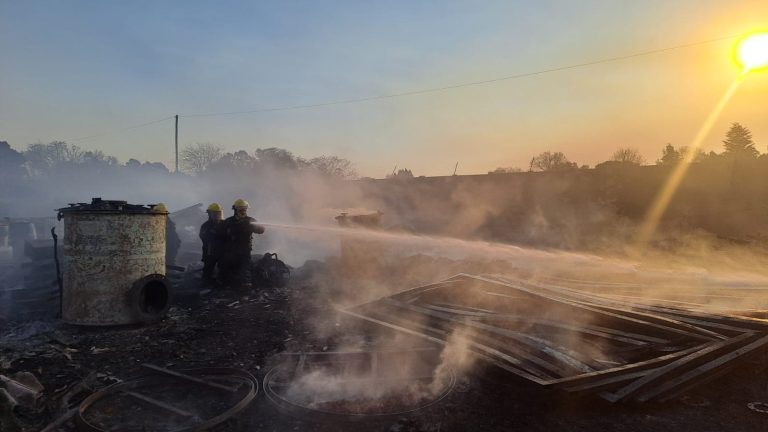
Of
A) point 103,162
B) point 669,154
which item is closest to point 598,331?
point 669,154

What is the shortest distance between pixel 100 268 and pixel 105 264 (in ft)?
0.28

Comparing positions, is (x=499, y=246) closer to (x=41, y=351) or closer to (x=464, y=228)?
→ (x=464, y=228)

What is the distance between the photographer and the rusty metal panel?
608cm

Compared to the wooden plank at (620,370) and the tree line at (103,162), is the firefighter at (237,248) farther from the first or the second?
the tree line at (103,162)

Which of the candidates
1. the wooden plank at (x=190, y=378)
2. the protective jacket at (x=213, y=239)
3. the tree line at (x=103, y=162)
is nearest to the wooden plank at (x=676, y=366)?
the wooden plank at (x=190, y=378)

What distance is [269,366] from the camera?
16.9ft

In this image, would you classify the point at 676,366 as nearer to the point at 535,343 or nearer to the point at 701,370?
the point at 701,370

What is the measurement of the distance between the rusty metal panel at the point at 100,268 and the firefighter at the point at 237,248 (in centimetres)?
273

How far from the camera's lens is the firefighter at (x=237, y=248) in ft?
29.7

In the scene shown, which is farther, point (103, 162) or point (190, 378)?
point (103, 162)

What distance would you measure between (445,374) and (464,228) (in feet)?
42.3

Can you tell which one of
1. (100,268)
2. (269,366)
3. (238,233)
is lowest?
(269,366)

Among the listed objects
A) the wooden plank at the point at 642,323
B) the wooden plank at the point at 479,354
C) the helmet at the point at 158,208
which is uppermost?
the helmet at the point at 158,208

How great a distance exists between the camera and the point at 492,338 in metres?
5.57
